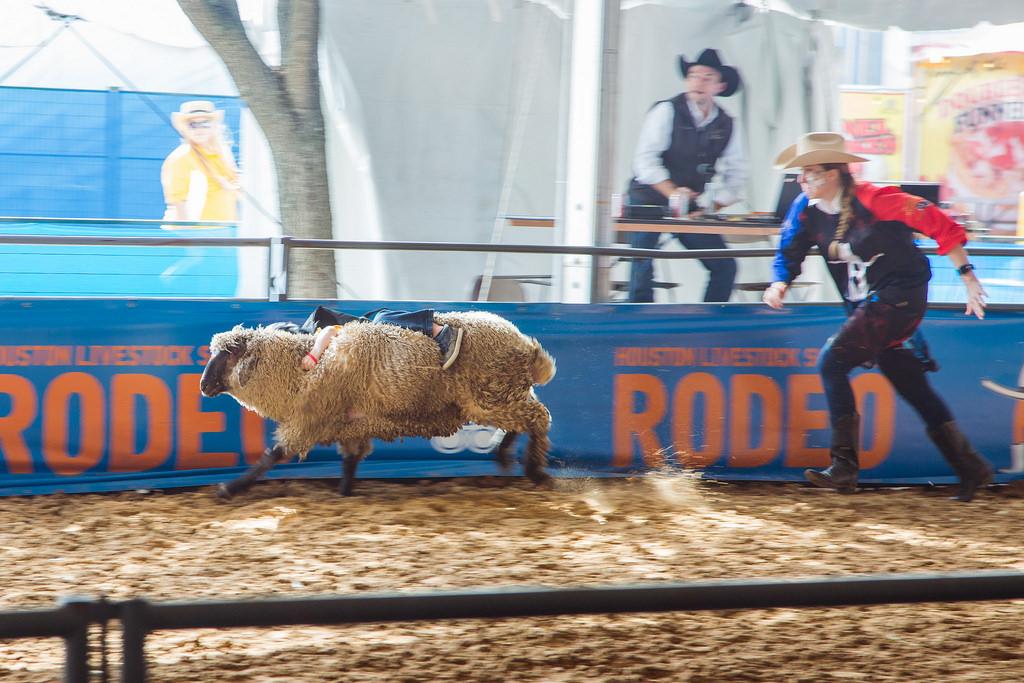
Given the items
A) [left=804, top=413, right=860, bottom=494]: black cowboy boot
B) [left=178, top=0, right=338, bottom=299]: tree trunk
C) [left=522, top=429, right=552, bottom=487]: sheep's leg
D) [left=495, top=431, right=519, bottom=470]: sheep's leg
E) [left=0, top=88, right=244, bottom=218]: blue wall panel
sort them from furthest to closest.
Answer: [left=178, top=0, right=338, bottom=299]: tree trunk → [left=0, top=88, right=244, bottom=218]: blue wall panel → [left=804, top=413, right=860, bottom=494]: black cowboy boot → [left=495, top=431, right=519, bottom=470]: sheep's leg → [left=522, top=429, right=552, bottom=487]: sheep's leg

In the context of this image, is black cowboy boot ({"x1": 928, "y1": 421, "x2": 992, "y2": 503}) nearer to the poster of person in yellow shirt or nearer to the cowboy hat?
the cowboy hat

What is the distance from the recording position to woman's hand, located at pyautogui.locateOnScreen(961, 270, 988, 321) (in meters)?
6.52

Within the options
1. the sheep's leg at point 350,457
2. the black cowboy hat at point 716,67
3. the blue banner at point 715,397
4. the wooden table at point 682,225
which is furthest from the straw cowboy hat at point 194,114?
the black cowboy hat at point 716,67

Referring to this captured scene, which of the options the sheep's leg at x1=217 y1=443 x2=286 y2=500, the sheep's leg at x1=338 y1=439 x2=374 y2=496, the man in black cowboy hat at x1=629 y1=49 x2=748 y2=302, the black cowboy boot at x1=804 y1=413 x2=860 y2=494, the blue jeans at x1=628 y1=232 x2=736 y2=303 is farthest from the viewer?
the man in black cowboy hat at x1=629 y1=49 x2=748 y2=302

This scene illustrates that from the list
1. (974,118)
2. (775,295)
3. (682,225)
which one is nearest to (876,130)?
(974,118)

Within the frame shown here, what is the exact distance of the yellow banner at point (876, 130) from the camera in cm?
825

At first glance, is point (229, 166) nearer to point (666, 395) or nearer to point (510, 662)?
point (666, 395)

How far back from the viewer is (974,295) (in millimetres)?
6543

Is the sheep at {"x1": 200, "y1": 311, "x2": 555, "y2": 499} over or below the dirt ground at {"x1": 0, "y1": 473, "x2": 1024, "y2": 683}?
over

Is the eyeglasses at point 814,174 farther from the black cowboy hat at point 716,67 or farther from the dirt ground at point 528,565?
the dirt ground at point 528,565

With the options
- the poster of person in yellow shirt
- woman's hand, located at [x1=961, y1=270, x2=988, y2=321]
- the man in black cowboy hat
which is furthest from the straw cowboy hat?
woman's hand, located at [x1=961, y1=270, x2=988, y2=321]

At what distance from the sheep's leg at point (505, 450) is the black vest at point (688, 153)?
8.93 feet

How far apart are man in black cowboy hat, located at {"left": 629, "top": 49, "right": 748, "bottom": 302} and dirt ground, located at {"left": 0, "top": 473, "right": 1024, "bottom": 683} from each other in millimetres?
2560

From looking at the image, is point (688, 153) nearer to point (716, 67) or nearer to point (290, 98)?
point (716, 67)
